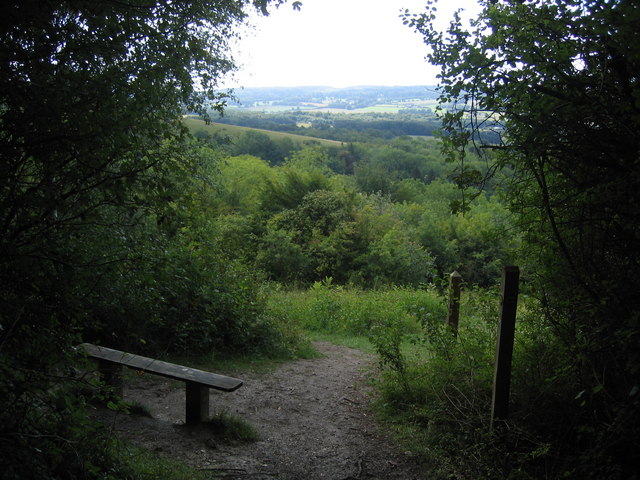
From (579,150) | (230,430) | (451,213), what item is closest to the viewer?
(579,150)

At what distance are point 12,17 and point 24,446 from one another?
213 centimetres

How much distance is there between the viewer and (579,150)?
3523mm

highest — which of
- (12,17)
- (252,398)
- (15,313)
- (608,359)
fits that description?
(12,17)

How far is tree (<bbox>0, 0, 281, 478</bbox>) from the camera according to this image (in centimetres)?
256

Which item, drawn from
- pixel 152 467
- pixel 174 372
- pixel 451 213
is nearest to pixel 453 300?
pixel 451 213

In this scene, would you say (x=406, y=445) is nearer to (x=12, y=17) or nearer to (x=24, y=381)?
(x=24, y=381)

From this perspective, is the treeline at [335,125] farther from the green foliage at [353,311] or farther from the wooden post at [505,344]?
the wooden post at [505,344]

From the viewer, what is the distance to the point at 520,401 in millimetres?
4363

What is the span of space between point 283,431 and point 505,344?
8.22ft

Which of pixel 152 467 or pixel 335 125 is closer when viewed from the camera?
pixel 152 467

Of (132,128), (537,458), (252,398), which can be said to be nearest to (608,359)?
(537,458)

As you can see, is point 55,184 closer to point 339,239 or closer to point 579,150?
point 579,150

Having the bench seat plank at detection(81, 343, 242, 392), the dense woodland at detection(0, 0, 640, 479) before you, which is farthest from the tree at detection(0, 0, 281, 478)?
the bench seat plank at detection(81, 343, 242, 392)

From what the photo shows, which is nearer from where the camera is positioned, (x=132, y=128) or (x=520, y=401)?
(x=132, y=128)
